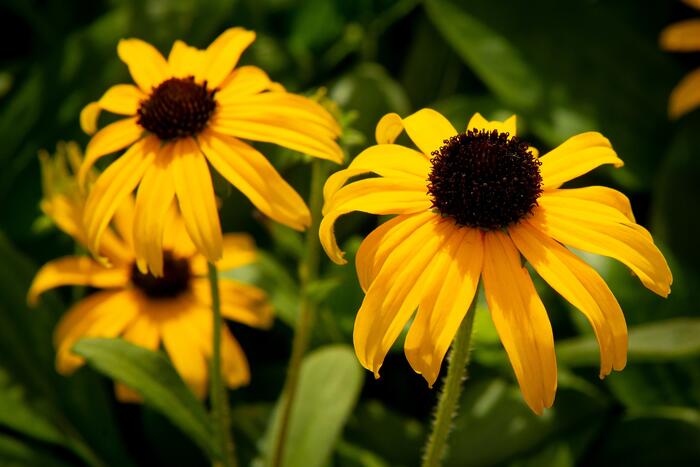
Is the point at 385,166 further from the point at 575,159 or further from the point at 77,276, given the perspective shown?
the point at 77,276

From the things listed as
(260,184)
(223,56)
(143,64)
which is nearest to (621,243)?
(260,184)

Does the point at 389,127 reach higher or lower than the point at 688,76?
lower

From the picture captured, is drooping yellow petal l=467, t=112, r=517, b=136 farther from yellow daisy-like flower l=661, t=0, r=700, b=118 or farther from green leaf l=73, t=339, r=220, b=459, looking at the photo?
yellow daisy-like flower l=661, t=0, r=700, b=118

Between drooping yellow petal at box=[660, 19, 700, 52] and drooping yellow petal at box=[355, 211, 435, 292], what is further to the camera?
drooping yellow petal at box=[660, 19, 700, 52]

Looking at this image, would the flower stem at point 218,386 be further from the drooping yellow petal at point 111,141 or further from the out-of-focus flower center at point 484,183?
the out-of-focus flower center at point 484,183

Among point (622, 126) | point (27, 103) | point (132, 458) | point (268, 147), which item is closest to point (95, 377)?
point (132, 458)

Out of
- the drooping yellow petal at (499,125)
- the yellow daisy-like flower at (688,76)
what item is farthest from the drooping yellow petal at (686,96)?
the drooping yellow petal at (499,125)

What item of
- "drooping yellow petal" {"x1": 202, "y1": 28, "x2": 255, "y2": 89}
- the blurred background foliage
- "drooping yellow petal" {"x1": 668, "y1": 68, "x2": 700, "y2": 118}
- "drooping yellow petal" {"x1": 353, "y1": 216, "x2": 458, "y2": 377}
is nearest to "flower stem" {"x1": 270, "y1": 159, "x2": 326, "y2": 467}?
the blurred background foliage
